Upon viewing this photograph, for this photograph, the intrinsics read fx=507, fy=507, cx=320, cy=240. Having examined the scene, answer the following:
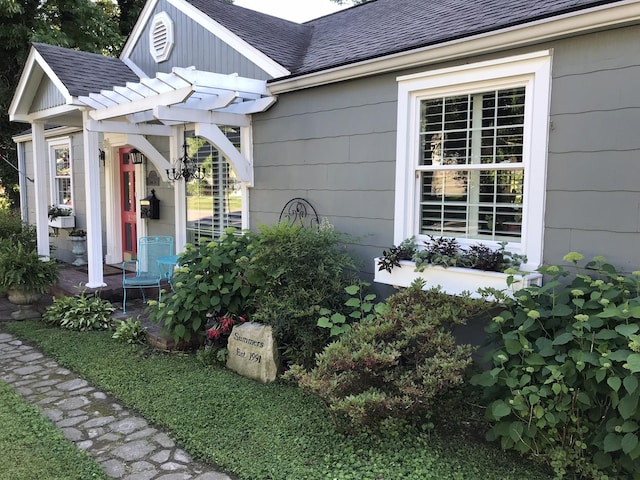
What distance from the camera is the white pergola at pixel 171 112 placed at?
191 inches

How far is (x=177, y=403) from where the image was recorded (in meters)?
3.80

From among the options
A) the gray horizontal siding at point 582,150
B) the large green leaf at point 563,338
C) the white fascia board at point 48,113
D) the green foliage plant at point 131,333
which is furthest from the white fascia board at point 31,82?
the large green leaf at point 563,338

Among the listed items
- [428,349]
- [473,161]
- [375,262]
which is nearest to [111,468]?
[428,349]

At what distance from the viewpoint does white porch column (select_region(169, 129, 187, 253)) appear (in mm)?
6887

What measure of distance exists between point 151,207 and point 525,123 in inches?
215

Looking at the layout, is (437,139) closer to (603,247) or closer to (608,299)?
(603,247)

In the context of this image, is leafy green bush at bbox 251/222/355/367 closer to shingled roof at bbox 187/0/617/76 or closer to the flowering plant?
the flowering plant

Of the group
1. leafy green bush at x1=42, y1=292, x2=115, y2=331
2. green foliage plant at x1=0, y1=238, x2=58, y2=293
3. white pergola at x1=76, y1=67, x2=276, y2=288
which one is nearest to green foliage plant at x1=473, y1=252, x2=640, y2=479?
white pergola at x1=76, y1=67, x2=276, y2=288

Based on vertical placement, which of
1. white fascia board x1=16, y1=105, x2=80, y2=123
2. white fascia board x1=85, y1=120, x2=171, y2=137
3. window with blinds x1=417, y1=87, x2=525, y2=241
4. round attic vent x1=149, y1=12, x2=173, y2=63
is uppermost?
round attic vent x1=149, y1=12, x2=173, y2=63

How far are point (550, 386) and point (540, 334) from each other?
0.34 m

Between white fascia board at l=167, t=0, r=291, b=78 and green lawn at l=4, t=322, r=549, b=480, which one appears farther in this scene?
white fascia board at l=167, t=0, r=291, b=78

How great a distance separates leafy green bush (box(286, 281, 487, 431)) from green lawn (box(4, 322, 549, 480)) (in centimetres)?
20

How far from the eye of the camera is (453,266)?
3.75 metres

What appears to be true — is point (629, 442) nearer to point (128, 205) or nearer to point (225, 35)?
point (225, 35)
